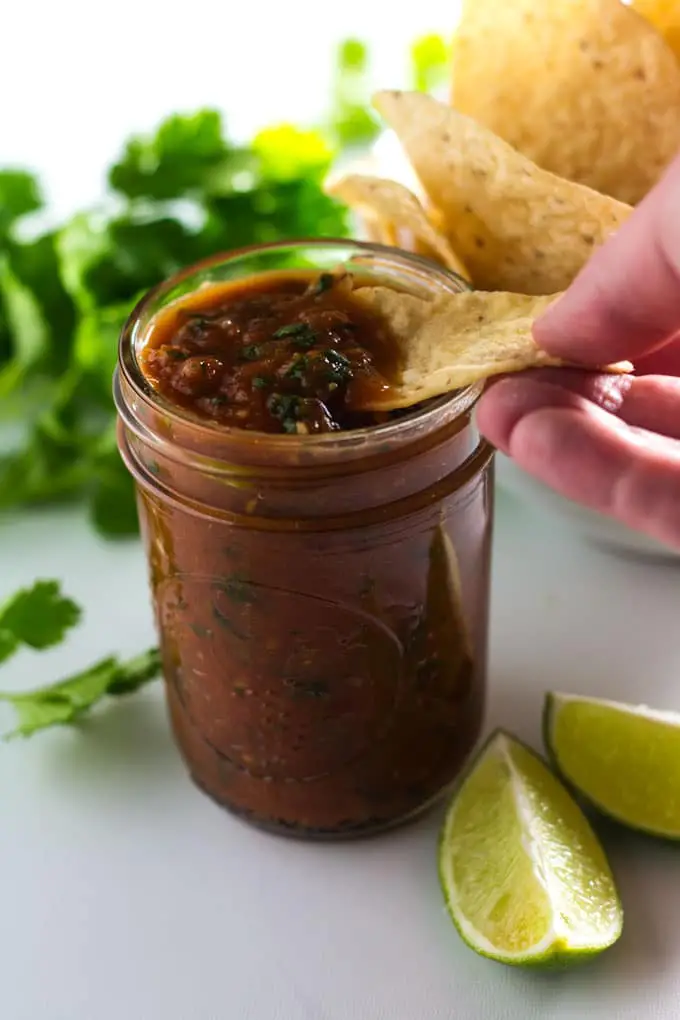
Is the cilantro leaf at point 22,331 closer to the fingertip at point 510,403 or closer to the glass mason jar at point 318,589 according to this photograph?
the glass mason jar at point 318,589

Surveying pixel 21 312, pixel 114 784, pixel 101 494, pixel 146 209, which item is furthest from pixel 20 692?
pixel 146 209

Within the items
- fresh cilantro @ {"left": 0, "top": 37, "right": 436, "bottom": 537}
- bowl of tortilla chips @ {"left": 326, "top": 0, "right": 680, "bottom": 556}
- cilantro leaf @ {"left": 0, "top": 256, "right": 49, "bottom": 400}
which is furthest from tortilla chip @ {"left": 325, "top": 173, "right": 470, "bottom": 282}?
cilantro leaf @ {"left": 0, "top": 256, "right": 49, "bottom": 400}

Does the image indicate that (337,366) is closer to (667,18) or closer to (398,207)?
(398,207)

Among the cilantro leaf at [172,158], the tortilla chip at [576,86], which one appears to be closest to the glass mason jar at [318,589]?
the tortilla chip at [576,86]

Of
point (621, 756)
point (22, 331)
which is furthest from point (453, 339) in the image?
point (22, 331)

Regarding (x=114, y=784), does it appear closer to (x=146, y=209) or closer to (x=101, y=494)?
(x=101, y=494)

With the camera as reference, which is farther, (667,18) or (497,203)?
(667,18)

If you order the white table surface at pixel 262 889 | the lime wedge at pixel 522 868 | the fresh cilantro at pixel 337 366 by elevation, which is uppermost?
the fresh cilantro at pixel 337 366
